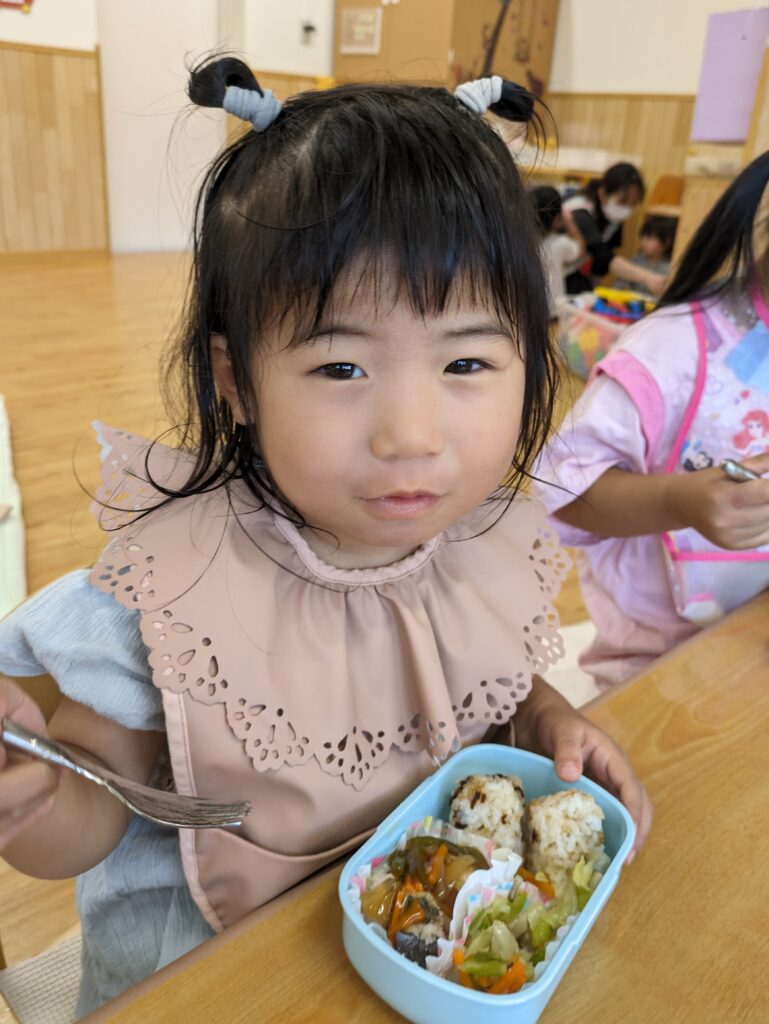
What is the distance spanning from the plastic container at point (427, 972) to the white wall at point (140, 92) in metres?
5.17

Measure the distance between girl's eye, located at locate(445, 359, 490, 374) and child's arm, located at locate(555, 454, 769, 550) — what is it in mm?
373

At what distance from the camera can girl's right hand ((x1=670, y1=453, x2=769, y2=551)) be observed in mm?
782

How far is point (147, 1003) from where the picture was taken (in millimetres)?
419

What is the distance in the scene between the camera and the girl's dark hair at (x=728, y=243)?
2.99 feet

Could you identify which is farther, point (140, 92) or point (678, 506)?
point (140, 92)

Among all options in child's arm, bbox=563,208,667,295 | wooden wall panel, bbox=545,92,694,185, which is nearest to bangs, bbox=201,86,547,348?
child's arm, bbox=563,208,667,295

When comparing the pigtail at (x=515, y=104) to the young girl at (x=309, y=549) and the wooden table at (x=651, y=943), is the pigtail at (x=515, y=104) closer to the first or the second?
the young girl at (x=309, y=549)

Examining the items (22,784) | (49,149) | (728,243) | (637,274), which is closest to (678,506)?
(728,243)

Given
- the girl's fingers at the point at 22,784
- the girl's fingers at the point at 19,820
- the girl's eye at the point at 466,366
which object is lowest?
the girl's fingers at the point at 19,820

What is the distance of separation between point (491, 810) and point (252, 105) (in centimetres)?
48

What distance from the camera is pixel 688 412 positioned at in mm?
1003

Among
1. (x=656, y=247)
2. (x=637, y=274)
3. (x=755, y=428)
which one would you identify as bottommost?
(x=637, y=274)

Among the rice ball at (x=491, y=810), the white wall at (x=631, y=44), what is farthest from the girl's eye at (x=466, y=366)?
the white wall at (x=631, y=44)

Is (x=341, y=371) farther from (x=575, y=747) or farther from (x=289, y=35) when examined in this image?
(x=289, y=35)
